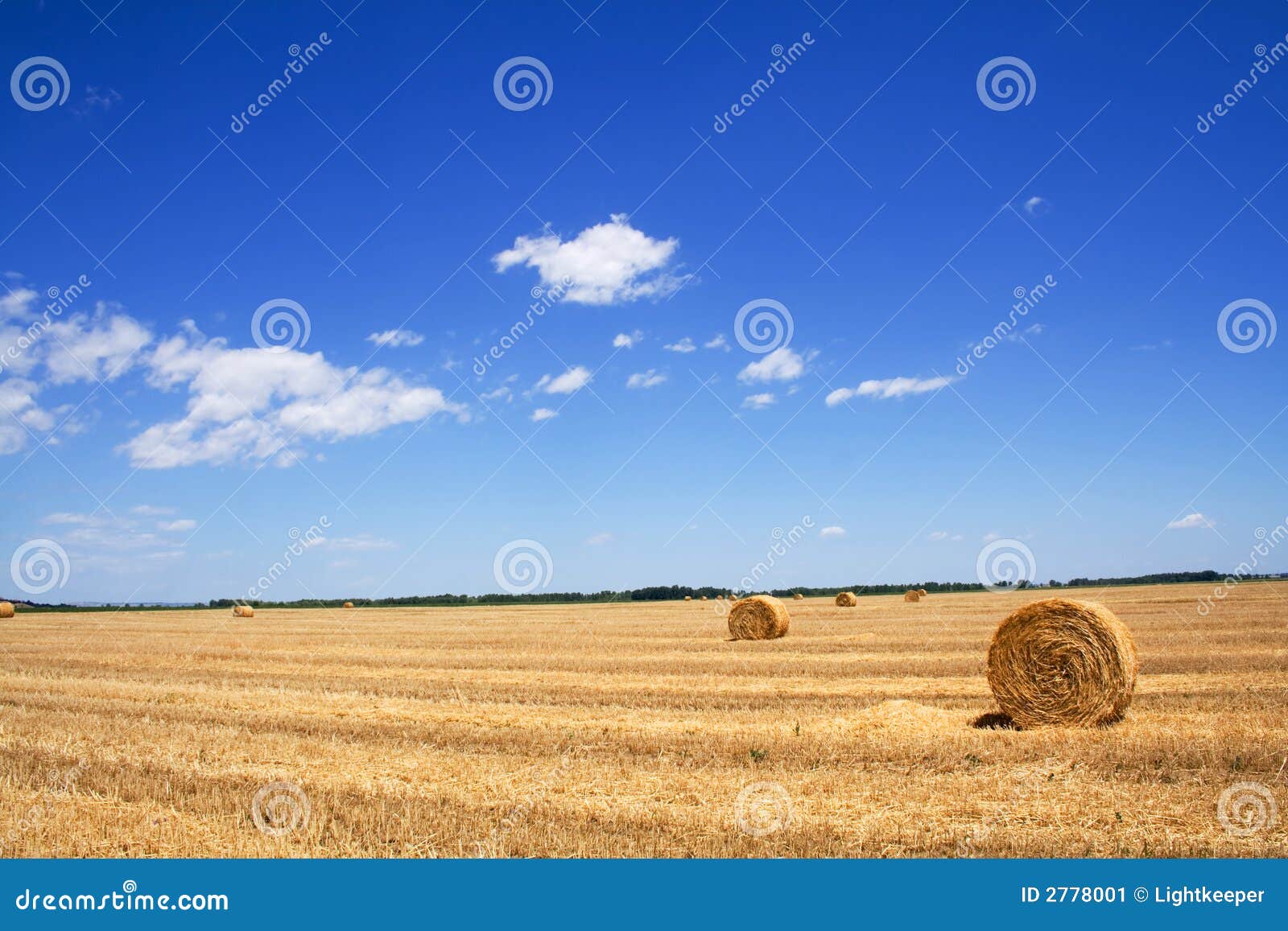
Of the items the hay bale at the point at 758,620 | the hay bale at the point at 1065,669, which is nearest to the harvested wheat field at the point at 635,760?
the hay bale at the point at 1065,669

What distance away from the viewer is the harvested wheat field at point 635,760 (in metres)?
6.48

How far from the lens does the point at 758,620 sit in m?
25.9

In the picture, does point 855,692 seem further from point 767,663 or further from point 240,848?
point 240,848

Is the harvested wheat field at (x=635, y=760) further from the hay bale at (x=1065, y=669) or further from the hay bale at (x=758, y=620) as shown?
the hay bale at (x=758, y=620)

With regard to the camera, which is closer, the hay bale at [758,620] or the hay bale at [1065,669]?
the hay bale at [1065,669]

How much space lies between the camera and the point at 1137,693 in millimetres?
13211

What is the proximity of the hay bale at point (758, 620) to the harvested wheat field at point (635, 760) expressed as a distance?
638 cm

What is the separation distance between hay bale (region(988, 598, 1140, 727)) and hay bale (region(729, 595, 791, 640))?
43.0 ft

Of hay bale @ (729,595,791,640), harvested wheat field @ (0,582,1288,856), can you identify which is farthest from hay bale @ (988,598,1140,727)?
hay bale @ (729,595,791,640)

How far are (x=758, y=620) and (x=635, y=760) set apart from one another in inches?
681

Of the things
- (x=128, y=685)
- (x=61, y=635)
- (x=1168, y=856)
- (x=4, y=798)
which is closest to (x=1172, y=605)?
(x=1168, y=856)

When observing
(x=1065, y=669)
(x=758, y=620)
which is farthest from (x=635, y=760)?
(x=758, y=620)

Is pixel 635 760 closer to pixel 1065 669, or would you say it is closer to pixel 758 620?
pixel 1065 669

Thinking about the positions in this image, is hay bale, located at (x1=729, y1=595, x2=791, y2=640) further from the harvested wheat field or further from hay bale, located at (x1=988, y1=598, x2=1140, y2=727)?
hay bale, located at (x1=988, y1=598, x2=1140, y2=727)
